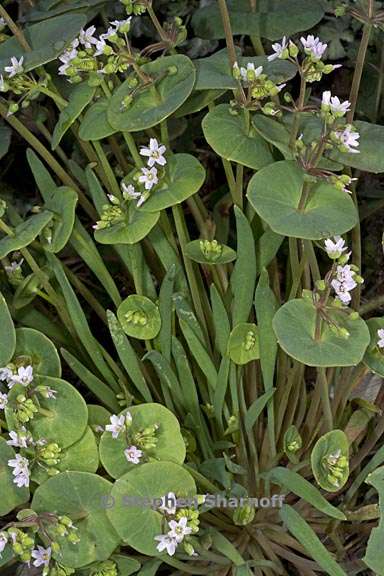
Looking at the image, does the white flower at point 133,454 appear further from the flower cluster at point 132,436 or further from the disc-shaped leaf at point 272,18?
the disc-shaped leaf at point 272,18

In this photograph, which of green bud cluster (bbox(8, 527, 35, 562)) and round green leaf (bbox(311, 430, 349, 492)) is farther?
round green leaf (bbox(311, 430, 349, 492))

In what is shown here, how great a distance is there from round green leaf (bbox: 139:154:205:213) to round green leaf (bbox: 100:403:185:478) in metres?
0.29

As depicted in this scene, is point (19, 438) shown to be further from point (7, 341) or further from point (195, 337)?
point (195, 337)

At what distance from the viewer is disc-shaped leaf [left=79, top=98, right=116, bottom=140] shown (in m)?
1.20

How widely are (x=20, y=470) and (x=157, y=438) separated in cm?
19

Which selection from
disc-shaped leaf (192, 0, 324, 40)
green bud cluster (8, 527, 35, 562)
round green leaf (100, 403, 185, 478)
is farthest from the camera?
disc-shaped leaf (192, 0, 324, 40)

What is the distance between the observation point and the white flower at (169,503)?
103cm

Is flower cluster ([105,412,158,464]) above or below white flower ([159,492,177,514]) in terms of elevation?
above

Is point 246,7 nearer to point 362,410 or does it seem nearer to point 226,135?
point 226,135

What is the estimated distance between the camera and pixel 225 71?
1.24 metres

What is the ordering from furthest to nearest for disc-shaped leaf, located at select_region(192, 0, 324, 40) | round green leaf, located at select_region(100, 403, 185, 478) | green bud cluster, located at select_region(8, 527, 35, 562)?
disc-shaped leaf, located at select_region(192, 0, 324, 40)
round green leaf, located at select_region(100, 403, 185, 478)
green bud cluster, located at select_region(8, 527, 35, 562)

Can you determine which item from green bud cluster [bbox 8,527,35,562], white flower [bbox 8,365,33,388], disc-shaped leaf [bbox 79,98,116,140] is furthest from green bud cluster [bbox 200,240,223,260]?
green bud cluster [bbox 8,527,35,562]

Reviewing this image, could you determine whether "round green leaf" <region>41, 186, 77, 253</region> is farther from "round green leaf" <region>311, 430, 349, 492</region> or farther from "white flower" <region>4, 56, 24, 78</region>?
"round green leaf" <region>311, 430, 349, 492</region>

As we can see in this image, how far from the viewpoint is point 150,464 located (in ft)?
3.45
